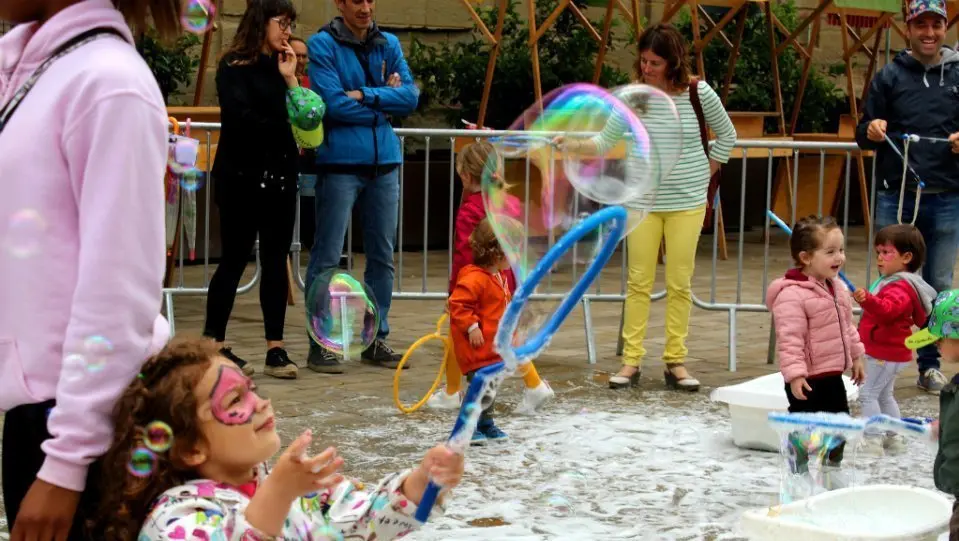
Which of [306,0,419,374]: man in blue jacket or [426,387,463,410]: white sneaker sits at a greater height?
[306,0,419,374]: man in blue jacket

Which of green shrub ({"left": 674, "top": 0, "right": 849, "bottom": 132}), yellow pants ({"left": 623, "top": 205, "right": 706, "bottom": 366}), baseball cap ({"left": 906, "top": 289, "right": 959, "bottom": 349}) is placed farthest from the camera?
green shrub ({"left": 674, "top": 0, "right": 849, "bottom": 132})

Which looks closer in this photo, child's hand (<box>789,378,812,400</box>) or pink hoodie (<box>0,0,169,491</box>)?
pink hoodie (<box>0,0,169,491</box>)

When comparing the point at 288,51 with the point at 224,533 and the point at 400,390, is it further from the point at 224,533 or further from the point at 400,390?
the point at 224,533

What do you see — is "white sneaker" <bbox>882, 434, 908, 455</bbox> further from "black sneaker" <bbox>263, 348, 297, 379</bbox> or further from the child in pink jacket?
"black sneaker" <bbox>263, 348, 297, 379</bbox>

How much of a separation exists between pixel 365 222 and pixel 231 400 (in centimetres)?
509

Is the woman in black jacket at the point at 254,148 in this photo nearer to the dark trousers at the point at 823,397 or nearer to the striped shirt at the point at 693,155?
the striped shirt at the point at 693,155

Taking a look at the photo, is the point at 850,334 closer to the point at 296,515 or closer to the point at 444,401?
the point at 444,401

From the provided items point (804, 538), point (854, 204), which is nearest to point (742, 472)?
point (804, 538)

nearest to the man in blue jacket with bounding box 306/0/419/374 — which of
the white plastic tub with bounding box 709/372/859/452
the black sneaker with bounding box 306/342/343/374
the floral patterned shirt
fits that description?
the black sneaker with bounding box 306/342/343/374

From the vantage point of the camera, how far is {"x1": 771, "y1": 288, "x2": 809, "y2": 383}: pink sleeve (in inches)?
209

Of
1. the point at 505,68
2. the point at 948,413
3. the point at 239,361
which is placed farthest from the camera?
the point at 505,68

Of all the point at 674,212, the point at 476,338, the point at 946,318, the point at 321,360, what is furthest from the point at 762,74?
the point at 946,318

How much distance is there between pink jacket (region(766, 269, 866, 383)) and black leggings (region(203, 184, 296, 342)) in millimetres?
2546

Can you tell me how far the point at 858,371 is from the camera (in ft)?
18.1
